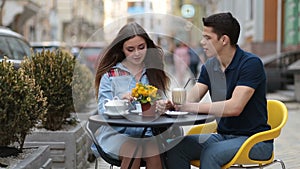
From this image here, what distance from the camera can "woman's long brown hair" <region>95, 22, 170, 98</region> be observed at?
370cm

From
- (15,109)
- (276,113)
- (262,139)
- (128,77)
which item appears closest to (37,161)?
(15,109)

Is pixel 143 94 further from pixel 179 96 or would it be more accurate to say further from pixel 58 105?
pixel 58 105

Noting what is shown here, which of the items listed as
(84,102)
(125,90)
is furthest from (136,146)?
(84,102)

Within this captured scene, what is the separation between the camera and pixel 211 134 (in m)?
3.84

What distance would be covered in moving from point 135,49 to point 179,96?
491 mm

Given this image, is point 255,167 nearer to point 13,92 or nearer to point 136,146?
point 136,146

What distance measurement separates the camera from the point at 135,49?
370 centimetres

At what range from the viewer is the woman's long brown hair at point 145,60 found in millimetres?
3697

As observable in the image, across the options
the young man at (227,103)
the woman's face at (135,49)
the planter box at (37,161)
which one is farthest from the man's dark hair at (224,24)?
the planter box at (37,161)

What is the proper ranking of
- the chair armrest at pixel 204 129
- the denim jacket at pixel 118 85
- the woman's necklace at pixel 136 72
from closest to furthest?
the denim jacket at pixel 118 85 → the woman's necklace at pixel 136 72 → the chair armrest at pixel 204 129

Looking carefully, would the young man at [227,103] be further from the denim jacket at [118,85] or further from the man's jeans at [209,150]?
the denim jacket at [118,85]

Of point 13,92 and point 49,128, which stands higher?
point 13,92

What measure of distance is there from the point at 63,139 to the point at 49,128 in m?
0.32

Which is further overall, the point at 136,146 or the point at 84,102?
the point at 84,102
